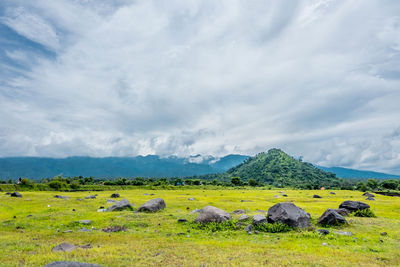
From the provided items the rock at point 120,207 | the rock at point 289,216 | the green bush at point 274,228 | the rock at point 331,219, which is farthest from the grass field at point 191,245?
the rock at point 120,207

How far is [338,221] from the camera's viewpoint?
23688mm

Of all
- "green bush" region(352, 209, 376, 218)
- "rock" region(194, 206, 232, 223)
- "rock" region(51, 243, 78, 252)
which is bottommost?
"green bush" region(352, 209, 376, 218)

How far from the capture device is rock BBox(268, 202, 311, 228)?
22.1m

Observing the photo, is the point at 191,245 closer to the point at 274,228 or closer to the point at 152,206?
the point at 274,228

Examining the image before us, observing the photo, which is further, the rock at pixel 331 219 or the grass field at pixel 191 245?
the rock at pixel 331 219

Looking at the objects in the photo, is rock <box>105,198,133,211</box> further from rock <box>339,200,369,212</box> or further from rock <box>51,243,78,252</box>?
rock <box>339,200,369,212</box>

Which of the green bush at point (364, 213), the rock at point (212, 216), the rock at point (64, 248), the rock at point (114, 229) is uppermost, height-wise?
the rock at point (212, 216)

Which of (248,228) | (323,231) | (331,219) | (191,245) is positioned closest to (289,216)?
(323,231)

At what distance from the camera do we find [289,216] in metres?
22.2

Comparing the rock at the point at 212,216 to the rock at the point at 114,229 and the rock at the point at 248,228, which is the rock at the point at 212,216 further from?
the rock at the point at 114,229

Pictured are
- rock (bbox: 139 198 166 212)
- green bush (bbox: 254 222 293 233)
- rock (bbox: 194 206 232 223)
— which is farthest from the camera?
rock (bbox: 139 198 166 212)

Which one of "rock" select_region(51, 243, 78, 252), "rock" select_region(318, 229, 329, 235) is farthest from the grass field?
"rock" select_region(51, 243, 78, 252)

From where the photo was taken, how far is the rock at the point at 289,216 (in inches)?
869

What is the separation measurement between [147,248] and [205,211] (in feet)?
32.7
